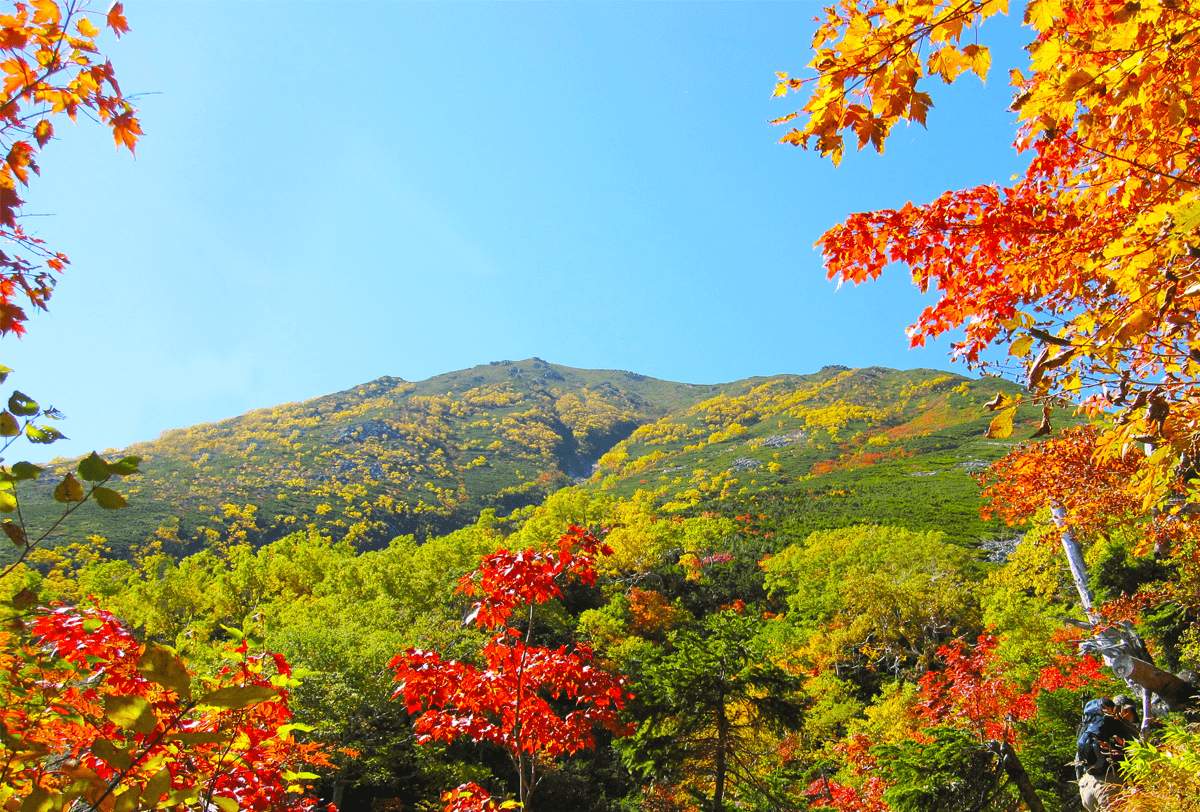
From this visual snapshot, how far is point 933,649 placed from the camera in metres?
16.3

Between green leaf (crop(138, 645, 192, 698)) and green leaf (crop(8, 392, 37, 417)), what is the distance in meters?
0.61

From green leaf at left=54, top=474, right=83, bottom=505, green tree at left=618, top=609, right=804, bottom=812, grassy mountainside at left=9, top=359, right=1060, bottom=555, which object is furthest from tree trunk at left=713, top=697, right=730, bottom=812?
grassy mountainside at left=9, top=359, right=1060, bottom=555

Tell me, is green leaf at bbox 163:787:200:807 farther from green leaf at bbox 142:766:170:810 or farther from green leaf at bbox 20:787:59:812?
green leaf at bbox 20:787:59:812

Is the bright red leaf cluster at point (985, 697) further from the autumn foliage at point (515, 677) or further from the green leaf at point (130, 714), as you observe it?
the green leaf at point (130, 714)

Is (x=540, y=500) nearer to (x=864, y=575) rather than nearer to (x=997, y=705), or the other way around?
(x=864, y=575)

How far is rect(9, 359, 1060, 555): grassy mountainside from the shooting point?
47.6m

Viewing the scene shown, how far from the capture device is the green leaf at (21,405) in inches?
44.7

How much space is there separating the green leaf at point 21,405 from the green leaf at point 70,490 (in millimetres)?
200

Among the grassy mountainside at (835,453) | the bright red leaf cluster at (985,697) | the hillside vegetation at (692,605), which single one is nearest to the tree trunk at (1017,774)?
the hillside vegetation at (692,605)

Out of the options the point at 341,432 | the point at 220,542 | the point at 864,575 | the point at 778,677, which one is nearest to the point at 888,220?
the point at 778,677

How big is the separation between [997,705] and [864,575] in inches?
489

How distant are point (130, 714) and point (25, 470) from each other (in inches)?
22.6

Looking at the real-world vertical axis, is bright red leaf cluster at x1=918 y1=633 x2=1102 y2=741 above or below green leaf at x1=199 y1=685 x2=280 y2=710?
below

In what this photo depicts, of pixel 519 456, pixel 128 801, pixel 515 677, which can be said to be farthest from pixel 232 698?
pixel 519 456
